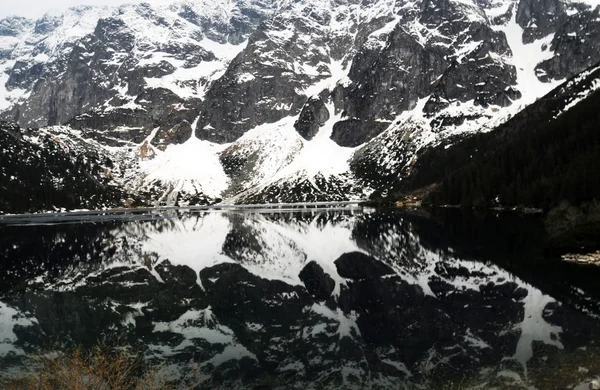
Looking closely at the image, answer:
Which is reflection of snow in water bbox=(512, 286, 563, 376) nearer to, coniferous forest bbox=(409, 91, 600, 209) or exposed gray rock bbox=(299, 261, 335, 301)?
exposed gray rock bbox=(299, 261, 335, 301)

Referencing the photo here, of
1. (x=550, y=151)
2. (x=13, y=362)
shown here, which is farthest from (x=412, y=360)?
(x=550, y=151)

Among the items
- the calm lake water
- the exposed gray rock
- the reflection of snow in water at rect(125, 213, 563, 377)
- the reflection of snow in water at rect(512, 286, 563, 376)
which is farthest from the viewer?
the exposed gray rock

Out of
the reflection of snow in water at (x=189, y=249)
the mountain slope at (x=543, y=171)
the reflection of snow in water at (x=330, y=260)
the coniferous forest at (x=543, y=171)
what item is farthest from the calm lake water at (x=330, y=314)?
the coniferous forest at (x=543, y=171)

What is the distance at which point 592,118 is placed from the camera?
14100cm

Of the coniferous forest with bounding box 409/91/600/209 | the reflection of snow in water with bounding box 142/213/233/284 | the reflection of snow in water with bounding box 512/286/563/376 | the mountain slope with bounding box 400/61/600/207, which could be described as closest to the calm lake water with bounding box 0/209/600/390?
the reflection of snow in water with bounding box 512/286/563/376

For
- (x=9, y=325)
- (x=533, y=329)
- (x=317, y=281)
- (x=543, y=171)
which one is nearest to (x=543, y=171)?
(x=543, y=171)

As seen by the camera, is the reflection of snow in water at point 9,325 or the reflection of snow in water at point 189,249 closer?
the reflection of snow in water at point 9,325

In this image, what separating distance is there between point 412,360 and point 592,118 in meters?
152

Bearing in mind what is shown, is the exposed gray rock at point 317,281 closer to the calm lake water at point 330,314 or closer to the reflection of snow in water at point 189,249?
the calm lake water at point 330,314

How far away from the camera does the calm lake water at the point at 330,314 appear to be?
821 inches

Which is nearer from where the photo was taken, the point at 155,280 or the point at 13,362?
the point at 13,362

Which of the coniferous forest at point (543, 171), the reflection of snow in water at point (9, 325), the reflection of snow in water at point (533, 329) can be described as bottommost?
the reflection of snow in water at point (9, 325)

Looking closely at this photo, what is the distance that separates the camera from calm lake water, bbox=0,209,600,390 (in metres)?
20.8

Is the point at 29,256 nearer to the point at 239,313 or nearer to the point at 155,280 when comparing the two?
the point at 155,280
